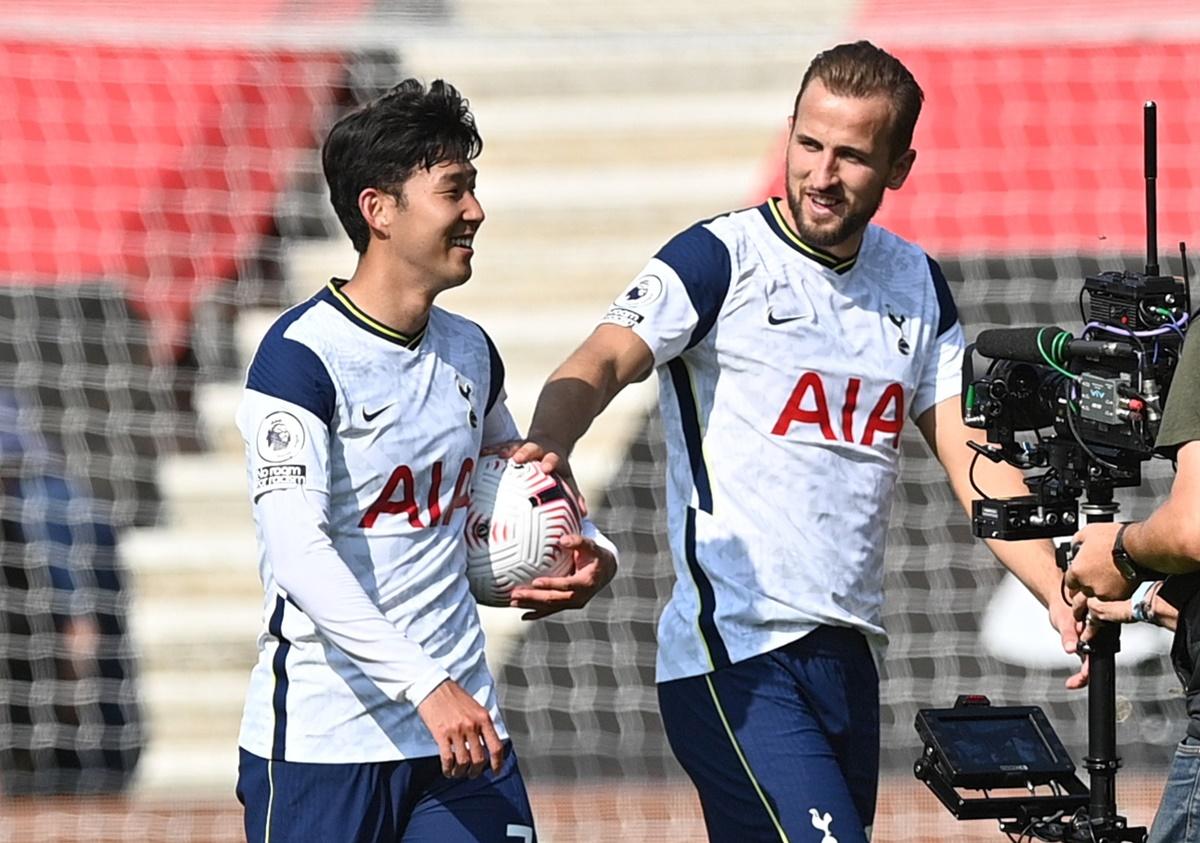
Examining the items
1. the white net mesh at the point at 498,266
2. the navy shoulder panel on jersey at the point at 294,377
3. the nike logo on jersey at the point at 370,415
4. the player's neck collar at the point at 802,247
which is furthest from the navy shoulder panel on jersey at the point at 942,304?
the white net mesh at the point at 498,266

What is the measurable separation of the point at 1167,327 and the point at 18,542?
589 cm

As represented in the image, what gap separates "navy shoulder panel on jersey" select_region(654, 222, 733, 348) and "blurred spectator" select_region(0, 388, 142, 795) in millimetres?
4666

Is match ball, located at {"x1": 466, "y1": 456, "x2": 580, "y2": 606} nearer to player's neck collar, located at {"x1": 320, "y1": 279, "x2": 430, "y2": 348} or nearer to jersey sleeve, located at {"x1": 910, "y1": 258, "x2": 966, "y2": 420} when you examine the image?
player's neck collar, located at {"x1": 320, "y1": 279, "x2": 430, "y2": 348}

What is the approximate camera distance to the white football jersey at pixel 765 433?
4152 mm

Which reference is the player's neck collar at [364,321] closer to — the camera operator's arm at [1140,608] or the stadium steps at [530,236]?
the camera operator's arm at [1140,608]

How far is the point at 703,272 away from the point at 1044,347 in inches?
32.5

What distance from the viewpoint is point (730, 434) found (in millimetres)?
4199

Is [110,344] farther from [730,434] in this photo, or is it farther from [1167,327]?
[1167,327]

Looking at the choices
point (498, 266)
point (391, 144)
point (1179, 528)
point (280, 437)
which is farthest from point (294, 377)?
point (498, 266)

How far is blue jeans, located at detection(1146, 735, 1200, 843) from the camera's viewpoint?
3.18 metres

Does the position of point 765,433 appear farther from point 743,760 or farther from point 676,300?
point 743,760

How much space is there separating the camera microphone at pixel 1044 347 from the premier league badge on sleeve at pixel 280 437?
140 centimetres

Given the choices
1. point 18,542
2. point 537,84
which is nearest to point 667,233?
point 537,84

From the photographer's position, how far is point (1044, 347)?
3711mm
